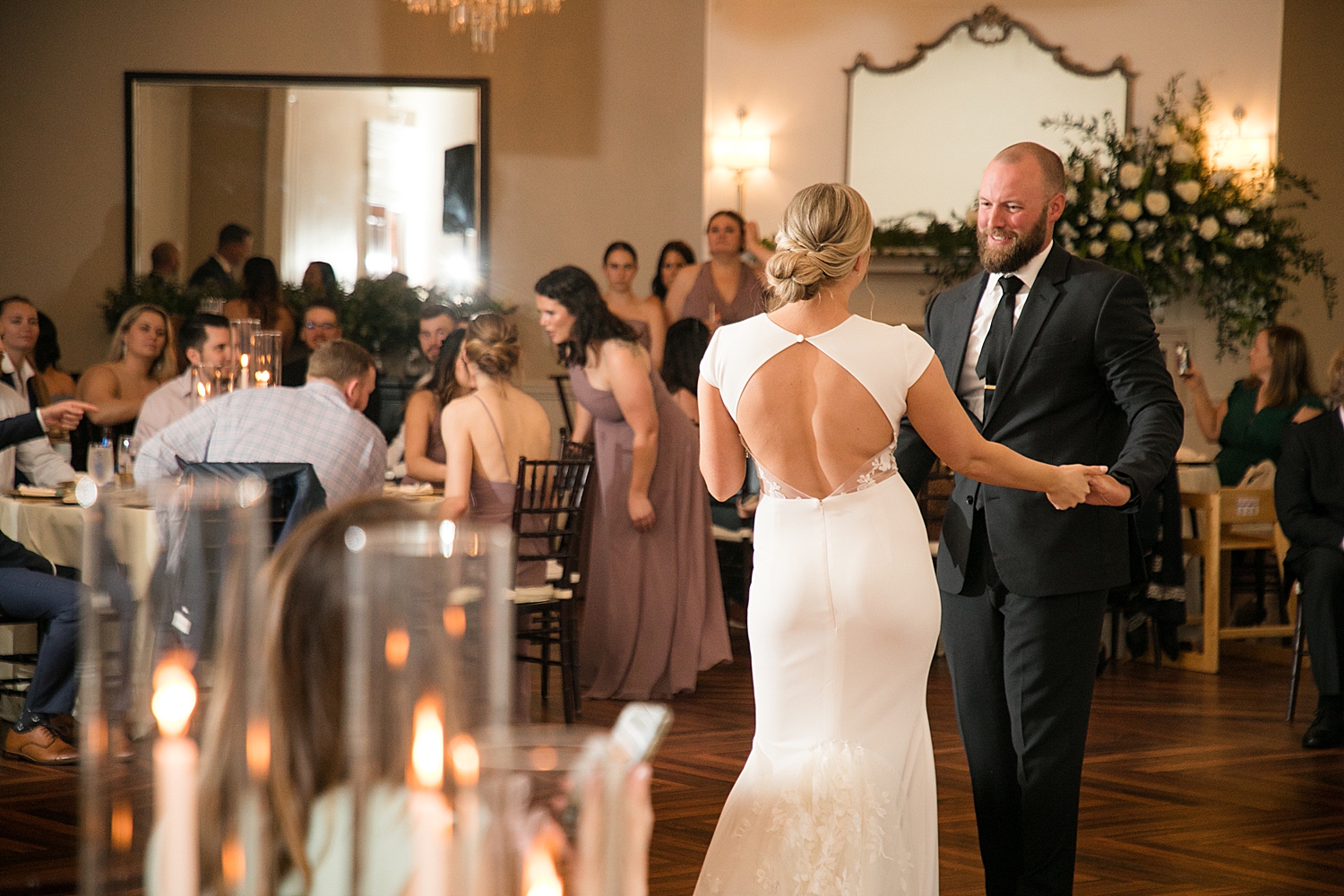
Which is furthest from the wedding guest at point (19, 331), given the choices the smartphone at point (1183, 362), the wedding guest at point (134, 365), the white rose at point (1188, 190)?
the white rose at point (1188, 190)

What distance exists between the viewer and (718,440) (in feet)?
8.33

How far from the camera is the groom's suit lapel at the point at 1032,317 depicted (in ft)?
8.93

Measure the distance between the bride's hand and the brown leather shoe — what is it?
3.35 m

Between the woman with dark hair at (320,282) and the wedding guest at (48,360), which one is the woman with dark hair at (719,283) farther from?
the wedding guest at (48,360)

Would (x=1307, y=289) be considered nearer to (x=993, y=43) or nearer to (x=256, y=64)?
(x=993, y=43)

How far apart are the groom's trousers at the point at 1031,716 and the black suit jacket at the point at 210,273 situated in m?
7.61

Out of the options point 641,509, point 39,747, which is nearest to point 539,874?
point 39,747

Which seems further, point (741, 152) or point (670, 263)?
point (741, 152)

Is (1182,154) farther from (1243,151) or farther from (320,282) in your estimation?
(320,282)

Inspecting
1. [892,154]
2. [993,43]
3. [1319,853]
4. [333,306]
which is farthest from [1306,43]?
[1319,853]

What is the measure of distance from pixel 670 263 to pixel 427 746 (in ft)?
27.7

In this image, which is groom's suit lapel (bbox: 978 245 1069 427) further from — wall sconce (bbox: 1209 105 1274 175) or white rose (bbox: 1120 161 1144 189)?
wall sconce (bbox: 1209 105 1274 175)

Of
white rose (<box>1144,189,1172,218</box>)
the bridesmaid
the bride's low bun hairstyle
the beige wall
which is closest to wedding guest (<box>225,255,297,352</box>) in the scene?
the beige wall

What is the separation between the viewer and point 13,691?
4.79 m
